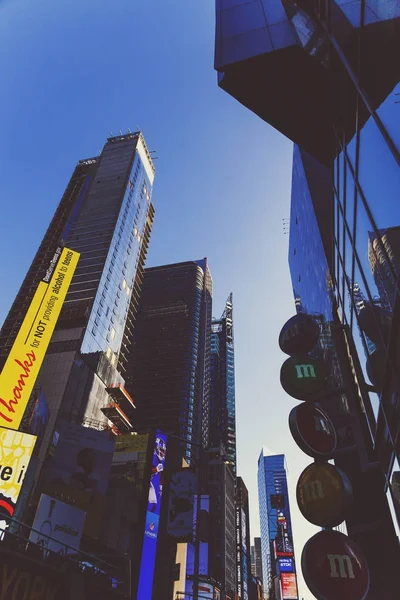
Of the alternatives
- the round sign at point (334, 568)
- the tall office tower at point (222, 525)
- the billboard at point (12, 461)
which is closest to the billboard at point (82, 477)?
the billboard at point (12, 461)

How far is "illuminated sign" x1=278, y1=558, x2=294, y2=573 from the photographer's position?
80750 millimetres

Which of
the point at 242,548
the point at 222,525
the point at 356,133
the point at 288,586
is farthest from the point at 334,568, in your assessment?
the point at 242,548

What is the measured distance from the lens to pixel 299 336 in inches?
192

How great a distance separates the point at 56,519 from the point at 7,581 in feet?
60.3

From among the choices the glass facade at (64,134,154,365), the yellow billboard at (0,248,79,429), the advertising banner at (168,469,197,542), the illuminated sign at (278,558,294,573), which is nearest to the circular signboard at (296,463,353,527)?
the advertising banner at (168,469,197,542)

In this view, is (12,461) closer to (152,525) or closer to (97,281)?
(152,525)

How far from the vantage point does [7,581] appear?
7.67 metres

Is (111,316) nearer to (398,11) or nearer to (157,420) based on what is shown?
(157,420)

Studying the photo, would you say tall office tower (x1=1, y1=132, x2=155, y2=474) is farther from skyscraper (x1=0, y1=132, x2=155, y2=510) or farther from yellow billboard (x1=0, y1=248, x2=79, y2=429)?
yellow billboard (x1=0, y1=248, x2=79, y2=429)

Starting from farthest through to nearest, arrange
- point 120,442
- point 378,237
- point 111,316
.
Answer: point 111,316
point 120,442
point 378,237

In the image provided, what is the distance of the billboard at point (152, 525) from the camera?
35062 millimetres

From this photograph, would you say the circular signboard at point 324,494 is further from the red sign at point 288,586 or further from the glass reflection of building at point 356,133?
the red sign at point 288,586

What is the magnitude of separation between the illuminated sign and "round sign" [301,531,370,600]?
94.7 meters

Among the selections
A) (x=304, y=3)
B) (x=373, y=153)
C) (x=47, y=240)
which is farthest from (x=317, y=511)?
(x=47, y=240)
